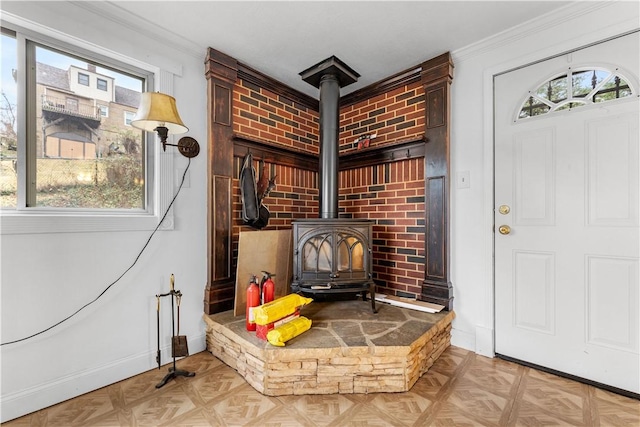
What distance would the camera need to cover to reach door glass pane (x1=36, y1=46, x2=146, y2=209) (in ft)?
5.77

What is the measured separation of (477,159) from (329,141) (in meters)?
1.22

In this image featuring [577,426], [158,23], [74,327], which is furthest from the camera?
[158,23]

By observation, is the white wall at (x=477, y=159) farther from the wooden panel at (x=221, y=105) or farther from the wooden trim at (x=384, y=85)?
the wooden panel at (x=221, y=105)

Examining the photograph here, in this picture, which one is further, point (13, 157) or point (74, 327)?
point (74, 327)

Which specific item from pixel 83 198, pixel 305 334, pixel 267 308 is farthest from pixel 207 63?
pixel 305 334

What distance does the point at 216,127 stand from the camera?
2.40 metres

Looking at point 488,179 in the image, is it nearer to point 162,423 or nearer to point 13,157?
point 162,423

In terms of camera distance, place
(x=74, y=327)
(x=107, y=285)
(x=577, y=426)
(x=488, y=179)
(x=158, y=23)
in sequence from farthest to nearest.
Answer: (x=488, y=179) → (x=158, y=23) → (x=107, y=285) → (x=74, y=327) → (x=577, y=426)

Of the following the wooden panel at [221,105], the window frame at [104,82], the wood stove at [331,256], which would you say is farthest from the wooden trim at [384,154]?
the window frame at [104,82]

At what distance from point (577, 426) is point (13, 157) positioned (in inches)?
132

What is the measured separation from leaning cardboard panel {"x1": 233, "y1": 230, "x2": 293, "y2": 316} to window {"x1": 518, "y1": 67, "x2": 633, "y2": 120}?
212 centimetres

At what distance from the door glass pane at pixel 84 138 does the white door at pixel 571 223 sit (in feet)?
8.99

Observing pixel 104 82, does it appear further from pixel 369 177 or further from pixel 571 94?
pixel 571 94

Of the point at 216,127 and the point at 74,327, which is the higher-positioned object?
the point at 216,127
